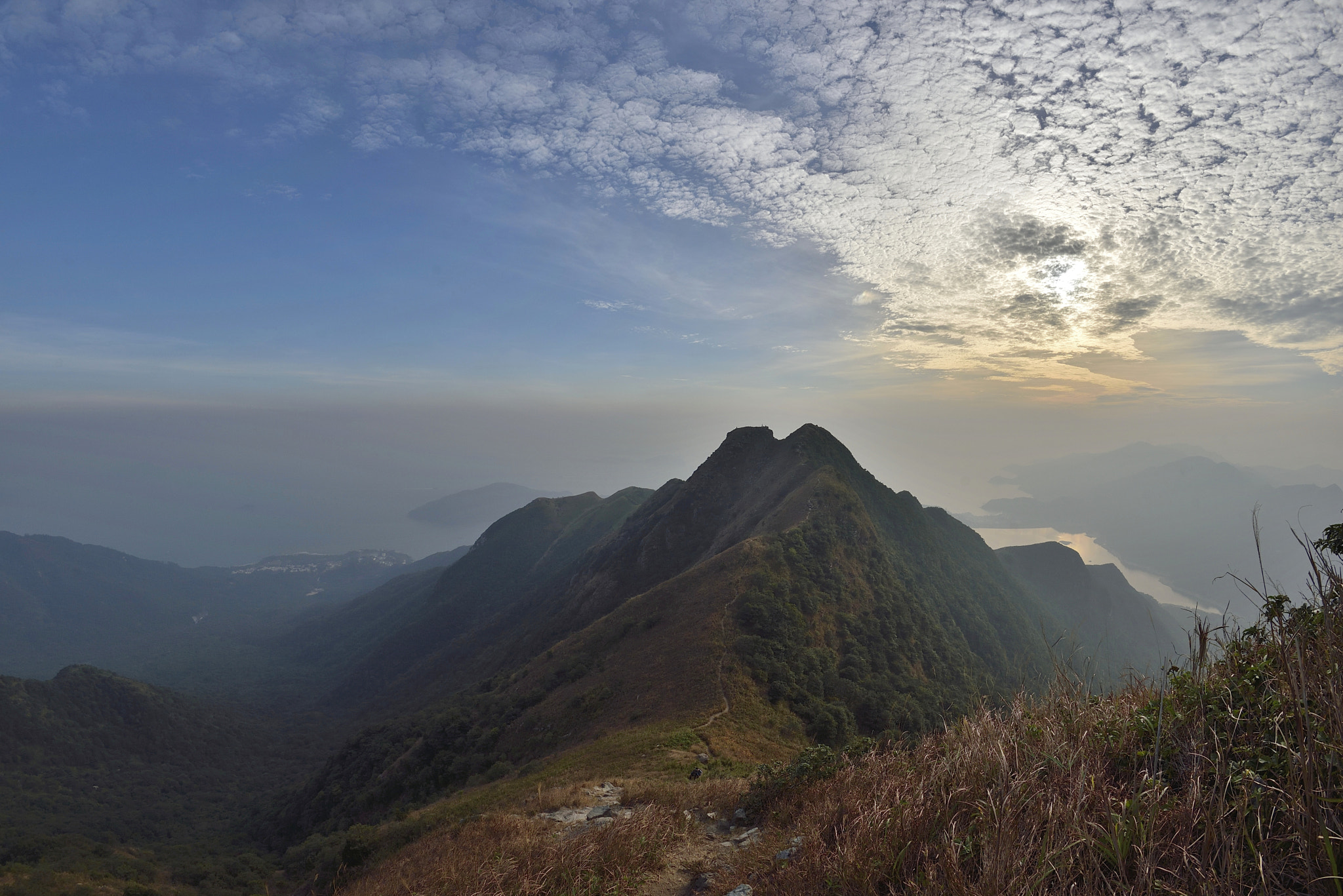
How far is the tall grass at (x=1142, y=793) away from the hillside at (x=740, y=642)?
3.26ft

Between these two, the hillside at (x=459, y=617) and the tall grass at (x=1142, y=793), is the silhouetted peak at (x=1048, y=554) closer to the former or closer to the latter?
the hillside at (x=459, y=617)

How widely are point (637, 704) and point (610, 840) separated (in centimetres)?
2636

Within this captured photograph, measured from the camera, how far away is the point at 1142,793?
188 inches

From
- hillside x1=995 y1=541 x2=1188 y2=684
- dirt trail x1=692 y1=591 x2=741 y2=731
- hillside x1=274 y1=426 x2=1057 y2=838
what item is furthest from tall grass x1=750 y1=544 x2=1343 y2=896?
hillside x1=995 y1=541 x2=1188 y2=684

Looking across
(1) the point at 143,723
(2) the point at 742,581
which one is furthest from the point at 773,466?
(1) the point at 143,723

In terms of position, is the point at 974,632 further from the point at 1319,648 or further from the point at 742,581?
the point at 1319,648

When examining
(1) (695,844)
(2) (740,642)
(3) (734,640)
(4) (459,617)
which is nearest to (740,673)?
(2) (740,642)

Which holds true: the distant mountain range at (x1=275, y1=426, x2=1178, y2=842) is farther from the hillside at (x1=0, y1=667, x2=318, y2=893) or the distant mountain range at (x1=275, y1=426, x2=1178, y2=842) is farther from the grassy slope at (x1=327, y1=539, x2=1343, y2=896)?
the hillside at (x1=0, y1=667, x2=318, y2=893)

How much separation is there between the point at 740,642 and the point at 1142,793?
34444 millimetres

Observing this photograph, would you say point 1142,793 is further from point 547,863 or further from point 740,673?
point 740,673

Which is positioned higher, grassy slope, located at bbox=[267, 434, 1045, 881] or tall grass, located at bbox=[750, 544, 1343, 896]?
tall grass, located at bbox=[750, 544, 1343, 896]

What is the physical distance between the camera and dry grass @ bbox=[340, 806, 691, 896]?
7.77 metres

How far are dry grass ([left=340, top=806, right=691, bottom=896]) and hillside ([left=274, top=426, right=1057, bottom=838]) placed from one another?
6152mm

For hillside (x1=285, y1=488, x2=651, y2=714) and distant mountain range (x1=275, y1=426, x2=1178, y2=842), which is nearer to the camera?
distant mountain range (x1=275, y1=426, x2=1178, y2=842)
